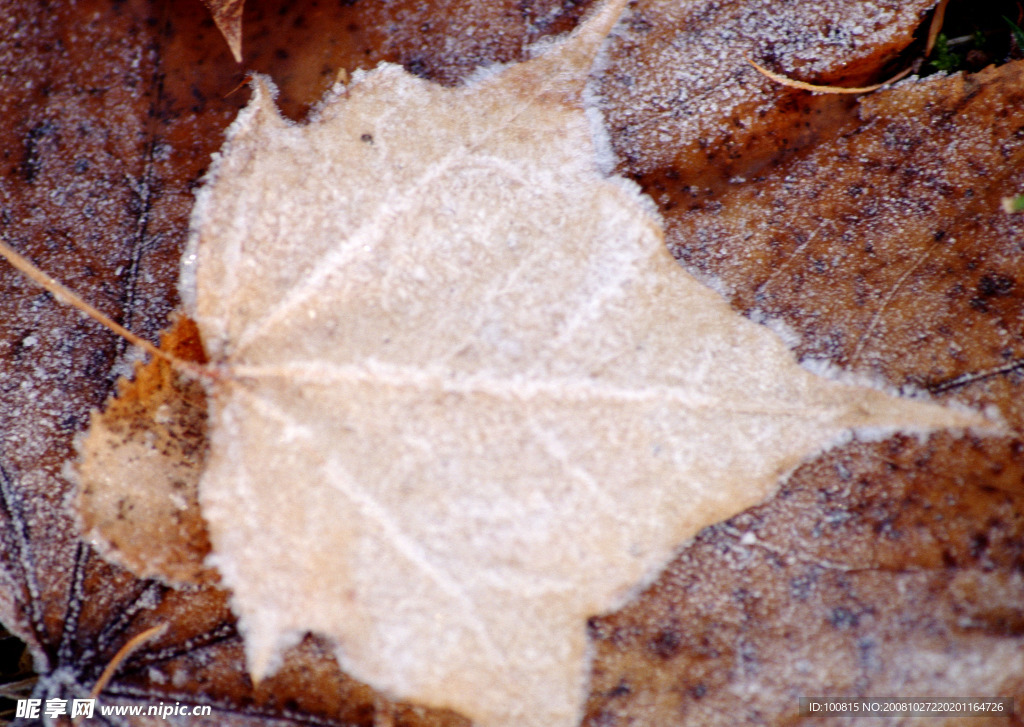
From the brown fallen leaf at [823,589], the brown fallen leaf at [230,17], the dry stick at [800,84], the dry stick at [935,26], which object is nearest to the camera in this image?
the brown fallen leaf at [823,589]

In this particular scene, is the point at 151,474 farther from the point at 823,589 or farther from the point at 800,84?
the point at 800,84

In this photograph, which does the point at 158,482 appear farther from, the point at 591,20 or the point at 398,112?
the point at 591,20

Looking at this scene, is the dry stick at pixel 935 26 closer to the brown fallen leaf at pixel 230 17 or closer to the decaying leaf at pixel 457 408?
the decaying leaf at pixel 457 408

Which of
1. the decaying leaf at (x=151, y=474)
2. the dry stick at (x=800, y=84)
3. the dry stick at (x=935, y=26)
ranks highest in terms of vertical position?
the dry stick at (x=935, y=26)

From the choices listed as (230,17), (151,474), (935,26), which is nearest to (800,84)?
(935,26)

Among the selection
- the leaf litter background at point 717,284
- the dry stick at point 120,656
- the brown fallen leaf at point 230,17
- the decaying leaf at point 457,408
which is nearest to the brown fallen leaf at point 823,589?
the leaf litter background at point 717,284

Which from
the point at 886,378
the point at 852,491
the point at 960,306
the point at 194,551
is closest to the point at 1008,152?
the point at 960,306

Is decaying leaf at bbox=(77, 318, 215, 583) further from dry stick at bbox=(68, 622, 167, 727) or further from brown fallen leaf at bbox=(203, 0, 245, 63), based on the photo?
brown fallen leaf at bbox=(203, 0, 245, 63)
